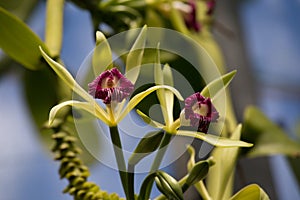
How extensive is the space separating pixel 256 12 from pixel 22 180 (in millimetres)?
833

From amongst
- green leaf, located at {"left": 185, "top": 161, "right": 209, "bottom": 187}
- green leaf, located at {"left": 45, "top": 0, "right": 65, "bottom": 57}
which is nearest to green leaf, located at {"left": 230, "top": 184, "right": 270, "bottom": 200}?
green leaf, located at {"left": 185, "top": 161, "right": 209, "bottom": 187}

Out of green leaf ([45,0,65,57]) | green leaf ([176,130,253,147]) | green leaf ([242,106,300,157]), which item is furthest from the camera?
green leaf ([242,106,300,157])

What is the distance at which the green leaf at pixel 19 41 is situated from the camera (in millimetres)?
356

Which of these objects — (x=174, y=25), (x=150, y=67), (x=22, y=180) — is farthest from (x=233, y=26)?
(x=150, y=67)

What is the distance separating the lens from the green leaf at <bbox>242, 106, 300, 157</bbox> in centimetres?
52

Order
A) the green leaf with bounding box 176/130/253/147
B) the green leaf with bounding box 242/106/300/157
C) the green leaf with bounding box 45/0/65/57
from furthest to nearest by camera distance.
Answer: the green leaf with bounding box 242/106/300/157 → the green leaf with bounding box 45/0/65/57 → the green leaf with bounding box 176/130/253/147

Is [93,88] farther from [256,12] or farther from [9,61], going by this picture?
→ [256,12]

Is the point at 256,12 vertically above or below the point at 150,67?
above

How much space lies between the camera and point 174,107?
1.04 ft

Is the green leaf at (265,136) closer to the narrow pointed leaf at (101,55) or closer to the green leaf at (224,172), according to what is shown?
the green leaf at (224,172)

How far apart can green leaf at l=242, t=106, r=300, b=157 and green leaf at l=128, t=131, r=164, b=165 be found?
243 mm

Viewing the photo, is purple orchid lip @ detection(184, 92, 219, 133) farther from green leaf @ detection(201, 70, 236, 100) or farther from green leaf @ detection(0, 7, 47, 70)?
green leaf @ detection(0, 7, 47, 70)

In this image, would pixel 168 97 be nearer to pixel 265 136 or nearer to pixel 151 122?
pixel 151 122

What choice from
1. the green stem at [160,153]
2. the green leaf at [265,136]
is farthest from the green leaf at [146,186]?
the green leaf at [265,136]
